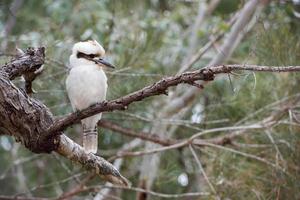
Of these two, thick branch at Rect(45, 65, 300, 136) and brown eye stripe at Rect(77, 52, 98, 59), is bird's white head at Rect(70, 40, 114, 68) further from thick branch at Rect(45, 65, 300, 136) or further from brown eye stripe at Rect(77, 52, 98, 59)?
thick branch at Rect(45, 65, 300, 136)

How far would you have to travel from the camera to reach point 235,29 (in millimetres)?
4043

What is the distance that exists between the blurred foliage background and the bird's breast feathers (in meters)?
0.63

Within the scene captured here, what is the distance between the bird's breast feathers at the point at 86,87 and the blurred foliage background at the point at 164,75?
630 mm

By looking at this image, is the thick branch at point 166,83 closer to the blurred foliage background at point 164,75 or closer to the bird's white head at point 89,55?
the bird's white head at point 89,55

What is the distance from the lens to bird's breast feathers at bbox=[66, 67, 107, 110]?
218 centimetres

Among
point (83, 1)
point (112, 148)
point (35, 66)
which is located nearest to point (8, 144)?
point (112, 148)

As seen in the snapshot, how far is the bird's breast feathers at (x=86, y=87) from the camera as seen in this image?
2.18 m

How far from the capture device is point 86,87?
2.20m

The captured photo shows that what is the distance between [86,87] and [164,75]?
0.63 m

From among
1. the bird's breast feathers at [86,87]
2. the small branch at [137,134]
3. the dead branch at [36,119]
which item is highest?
the small branch at [137,134]

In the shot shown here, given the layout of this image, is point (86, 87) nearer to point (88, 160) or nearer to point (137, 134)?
point (88, 160)

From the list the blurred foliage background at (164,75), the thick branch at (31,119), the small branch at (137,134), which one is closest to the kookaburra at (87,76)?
the thick branch at (31,119)

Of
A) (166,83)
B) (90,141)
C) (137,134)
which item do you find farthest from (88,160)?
(137,134)

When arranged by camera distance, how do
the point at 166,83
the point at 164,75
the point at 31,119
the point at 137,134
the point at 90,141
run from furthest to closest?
1. the point at 137,134
2. the point at 164,75
3. the point at 90,141
4. the point at 31,119
5. the point at 166,83
